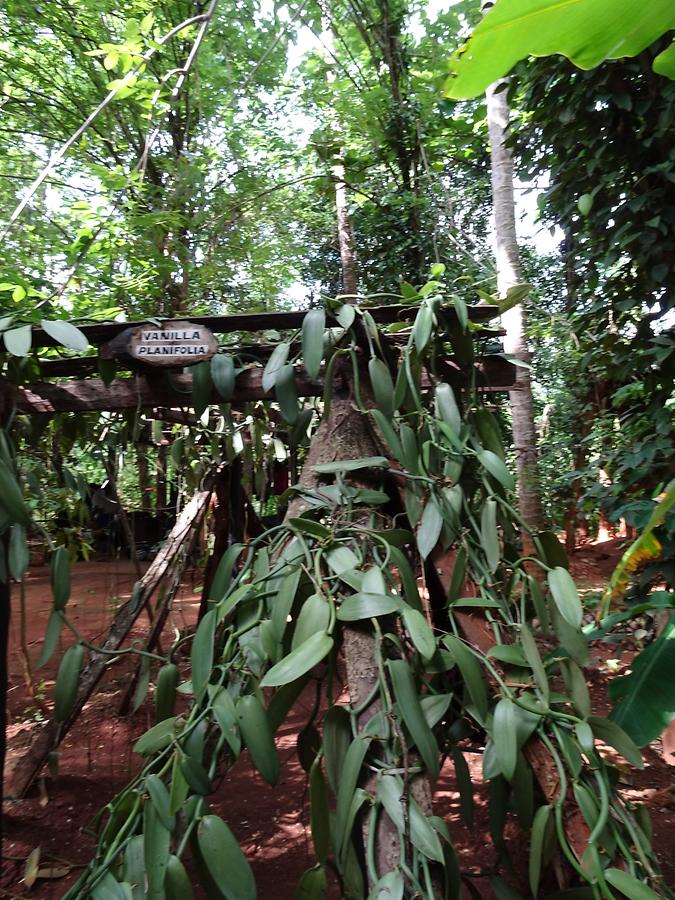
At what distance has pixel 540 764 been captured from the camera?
885mm

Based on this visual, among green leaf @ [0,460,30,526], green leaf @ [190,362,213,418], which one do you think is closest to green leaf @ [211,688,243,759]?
green leaf @ [0,460,30,526]

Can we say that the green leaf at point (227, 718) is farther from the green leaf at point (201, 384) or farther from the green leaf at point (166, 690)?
the green leaf at point (201, 384)

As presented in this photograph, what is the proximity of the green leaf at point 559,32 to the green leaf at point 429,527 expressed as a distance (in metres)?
0.71

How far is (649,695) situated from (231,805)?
61.5 inches

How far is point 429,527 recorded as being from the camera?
1139 mm

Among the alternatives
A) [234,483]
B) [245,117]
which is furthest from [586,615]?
[245,117]

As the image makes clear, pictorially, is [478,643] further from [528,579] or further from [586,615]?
[586,615]

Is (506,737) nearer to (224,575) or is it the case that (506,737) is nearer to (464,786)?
(464,786)

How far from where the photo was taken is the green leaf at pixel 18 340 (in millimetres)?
1266

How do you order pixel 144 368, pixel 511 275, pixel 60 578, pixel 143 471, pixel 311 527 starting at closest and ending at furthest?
pixel 311 527
pixel 60 578
pixel 144 368
pixel 511 275
pixel 143 471

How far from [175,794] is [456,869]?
367 mm

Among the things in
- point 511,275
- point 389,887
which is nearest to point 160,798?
point 389,887

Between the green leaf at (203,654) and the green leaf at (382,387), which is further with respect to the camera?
the green leaf at (382,387)

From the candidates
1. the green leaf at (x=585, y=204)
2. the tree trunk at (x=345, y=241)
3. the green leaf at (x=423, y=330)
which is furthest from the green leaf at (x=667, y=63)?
the tree trunk at (x=345, y=241)
